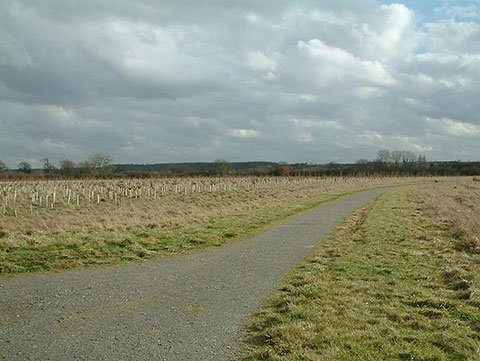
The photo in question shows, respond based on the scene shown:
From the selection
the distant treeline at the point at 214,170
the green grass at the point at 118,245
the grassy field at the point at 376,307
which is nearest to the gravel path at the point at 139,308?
the grassy field at the point at 376,307

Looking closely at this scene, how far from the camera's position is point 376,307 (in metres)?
6.05

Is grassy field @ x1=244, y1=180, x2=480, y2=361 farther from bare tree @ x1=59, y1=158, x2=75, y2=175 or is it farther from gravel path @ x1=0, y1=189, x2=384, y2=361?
bare tree @ x1=59, y1=158, x2=75, y2=175

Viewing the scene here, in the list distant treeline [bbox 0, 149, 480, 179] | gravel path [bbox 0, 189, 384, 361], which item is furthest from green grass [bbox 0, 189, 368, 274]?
distant treeline [bbox 0, 149, 480, 179]

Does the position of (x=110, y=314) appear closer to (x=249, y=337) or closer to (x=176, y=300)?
(x=176, y=300)

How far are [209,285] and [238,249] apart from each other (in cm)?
358

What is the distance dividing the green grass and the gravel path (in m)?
0.72

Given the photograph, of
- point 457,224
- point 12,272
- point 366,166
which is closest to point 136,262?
point 12,272

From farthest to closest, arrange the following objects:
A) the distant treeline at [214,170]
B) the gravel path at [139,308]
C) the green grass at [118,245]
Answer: the distant treeline at [214,170], the green grass at [118,245], the gravel path at [139,308]

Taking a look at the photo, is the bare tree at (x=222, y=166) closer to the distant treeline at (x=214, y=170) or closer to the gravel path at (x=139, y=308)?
the distant treeline at (x=214, y=170)

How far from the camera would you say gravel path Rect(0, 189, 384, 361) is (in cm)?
459

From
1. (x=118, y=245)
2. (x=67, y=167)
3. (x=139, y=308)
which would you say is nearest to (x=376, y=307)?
(x=139, y=308)

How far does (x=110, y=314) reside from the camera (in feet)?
18.8

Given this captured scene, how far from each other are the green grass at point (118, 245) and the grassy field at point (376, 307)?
142 inches

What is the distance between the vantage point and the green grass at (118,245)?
8797 mm
